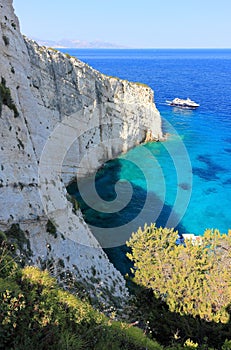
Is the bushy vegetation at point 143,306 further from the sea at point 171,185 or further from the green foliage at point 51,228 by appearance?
the sea at point 171,185

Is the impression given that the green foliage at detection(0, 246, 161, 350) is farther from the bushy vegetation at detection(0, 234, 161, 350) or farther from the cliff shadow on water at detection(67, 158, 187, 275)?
the cliff shadow on water at detection(67, 158, 187, 275)

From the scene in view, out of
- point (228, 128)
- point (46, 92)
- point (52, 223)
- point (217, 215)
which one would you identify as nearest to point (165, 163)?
point (217, 215)

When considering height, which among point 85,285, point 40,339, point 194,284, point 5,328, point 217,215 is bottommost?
point 217,215

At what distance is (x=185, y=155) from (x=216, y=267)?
1499 inches

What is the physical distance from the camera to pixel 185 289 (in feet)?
43.3

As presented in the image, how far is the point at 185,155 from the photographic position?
50062 mm

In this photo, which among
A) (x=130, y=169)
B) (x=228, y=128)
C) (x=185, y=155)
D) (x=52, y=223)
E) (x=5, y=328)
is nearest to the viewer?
(x=5, y=328)

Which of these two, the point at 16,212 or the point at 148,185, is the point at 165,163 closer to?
the point at 148,185

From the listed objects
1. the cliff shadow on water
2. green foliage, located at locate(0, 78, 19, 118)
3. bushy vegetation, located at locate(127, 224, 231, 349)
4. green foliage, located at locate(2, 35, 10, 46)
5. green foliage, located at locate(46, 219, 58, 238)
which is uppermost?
green foliage, located at locate(2, 35, 10, 46)

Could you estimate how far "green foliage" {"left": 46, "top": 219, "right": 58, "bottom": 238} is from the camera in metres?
15.1

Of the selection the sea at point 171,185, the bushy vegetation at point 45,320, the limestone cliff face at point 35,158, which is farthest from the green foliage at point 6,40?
the sea at point 171,185

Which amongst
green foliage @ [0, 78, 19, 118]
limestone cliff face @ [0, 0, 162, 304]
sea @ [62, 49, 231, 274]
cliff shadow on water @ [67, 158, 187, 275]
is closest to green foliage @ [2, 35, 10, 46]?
limestone cliff face @ [0, 0, 162, 304]

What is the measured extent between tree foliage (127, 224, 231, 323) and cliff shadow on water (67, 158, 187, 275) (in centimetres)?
887

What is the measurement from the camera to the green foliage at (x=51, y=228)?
1513 centimetres
